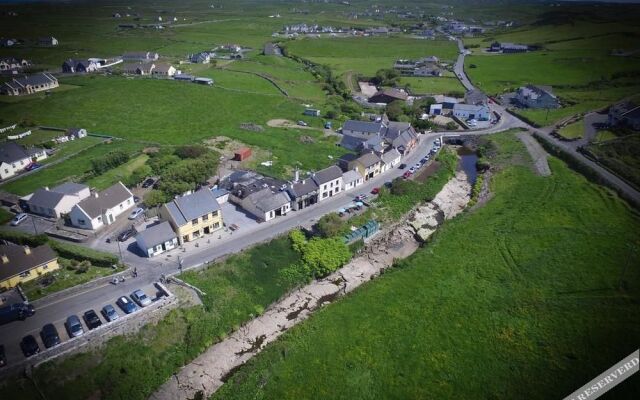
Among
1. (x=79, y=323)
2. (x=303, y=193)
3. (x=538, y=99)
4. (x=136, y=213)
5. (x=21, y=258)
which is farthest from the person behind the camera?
(x=538, y=99)

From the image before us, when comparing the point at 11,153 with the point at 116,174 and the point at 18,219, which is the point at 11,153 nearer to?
the point at 116,174

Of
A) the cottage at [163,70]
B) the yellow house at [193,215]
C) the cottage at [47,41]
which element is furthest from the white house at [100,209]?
the cottage at [47,41]

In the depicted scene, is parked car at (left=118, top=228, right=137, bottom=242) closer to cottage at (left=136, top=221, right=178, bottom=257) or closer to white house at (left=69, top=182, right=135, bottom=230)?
cottage at (left=136, top=221, right=178, bottom=257)

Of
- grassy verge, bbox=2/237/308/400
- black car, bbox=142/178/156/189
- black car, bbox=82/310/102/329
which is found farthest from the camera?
black car, bbox=142/178/156/189

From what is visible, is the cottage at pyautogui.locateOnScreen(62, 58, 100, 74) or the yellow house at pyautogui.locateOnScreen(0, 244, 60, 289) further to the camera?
the cottage at pyautogui.locateOnScreen(62, 58, 100, 74)

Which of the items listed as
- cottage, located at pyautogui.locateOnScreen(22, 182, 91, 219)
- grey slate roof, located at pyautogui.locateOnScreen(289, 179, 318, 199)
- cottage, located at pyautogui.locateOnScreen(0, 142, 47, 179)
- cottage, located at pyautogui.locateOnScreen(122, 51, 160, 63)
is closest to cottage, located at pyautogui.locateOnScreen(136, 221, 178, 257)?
cottage, located at pyautogui.locateOnScreen(22, 182, 91, 219)

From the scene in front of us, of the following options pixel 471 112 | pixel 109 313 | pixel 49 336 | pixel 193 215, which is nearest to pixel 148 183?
pixel 193 215

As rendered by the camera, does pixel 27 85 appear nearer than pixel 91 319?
No
